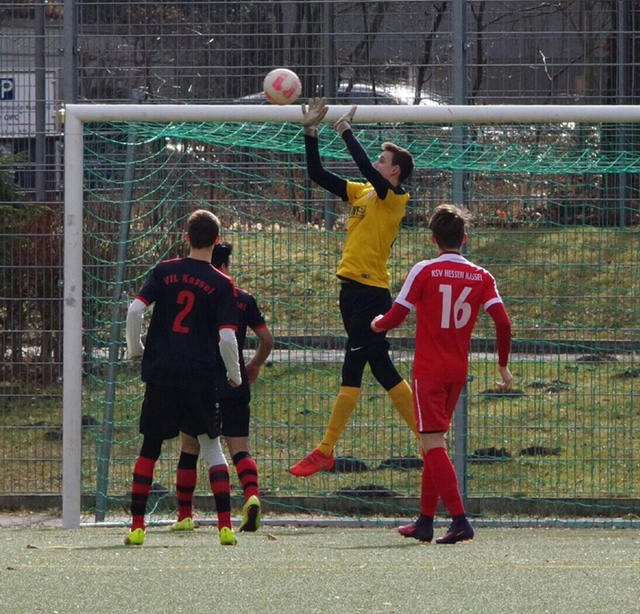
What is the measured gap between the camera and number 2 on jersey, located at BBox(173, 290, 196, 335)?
6992mm

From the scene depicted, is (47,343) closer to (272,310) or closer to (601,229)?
(272,310)

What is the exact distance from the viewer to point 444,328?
7035 millimetres

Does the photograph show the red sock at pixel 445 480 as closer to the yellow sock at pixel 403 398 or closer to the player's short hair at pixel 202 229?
the yellow sock at pixel 403 398

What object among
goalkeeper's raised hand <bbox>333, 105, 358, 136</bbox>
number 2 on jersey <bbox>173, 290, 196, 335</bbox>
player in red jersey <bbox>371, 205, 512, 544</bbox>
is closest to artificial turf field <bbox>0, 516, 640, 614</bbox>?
player in red jersey <bbox>371, 205, 512, 544</bbox>

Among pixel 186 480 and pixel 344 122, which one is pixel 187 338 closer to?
pixel 186 480

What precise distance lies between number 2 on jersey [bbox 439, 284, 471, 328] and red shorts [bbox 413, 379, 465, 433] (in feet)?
1.03

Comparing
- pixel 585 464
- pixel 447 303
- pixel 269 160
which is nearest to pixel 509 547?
pixel 447 303

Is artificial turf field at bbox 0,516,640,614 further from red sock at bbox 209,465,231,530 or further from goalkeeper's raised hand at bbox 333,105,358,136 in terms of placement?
goalkeeper's raised hand at bbox 333,105,358,136

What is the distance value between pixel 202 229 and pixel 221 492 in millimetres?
1403

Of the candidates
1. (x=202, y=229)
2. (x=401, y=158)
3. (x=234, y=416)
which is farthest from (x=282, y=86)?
(x=234, y=416)

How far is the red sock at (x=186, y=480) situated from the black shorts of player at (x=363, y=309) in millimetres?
1187

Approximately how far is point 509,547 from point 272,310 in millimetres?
2703

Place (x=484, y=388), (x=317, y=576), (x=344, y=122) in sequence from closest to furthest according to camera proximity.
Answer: (x=317, y=576) < (x=344, y=122) < (x=484, y=388)

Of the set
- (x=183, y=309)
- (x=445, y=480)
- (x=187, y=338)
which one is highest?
(x=183, y=309)
